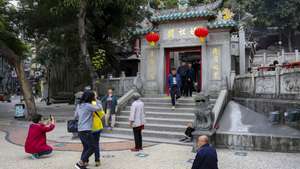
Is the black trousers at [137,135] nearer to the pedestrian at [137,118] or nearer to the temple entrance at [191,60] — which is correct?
the pedestrian at [137,118]

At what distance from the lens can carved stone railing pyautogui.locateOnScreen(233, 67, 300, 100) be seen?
373 inches

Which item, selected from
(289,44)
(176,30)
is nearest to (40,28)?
(176,30)

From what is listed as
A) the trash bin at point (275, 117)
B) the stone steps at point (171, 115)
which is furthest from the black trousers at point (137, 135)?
the trash bin at point (275, 117)

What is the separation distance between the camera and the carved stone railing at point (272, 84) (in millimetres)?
9469

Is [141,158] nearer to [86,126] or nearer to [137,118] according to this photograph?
[137,118]

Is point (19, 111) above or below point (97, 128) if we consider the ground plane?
below

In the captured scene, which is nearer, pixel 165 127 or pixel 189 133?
pixel 189 133

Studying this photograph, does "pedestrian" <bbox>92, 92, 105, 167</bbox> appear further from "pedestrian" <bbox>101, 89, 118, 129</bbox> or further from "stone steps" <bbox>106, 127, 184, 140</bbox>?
"pedestrian" <bbox>101, 89, 118, 129</bbox>

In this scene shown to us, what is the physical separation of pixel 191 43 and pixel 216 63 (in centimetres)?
142

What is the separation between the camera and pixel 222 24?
12.6 meters

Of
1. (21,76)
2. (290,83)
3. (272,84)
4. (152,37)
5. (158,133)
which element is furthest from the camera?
(21,76)

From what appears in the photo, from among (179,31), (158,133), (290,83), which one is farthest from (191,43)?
(290,83)

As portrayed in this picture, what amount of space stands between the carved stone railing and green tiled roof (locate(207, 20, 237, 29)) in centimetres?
217

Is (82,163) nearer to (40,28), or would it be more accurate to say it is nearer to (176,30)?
(176,30)
